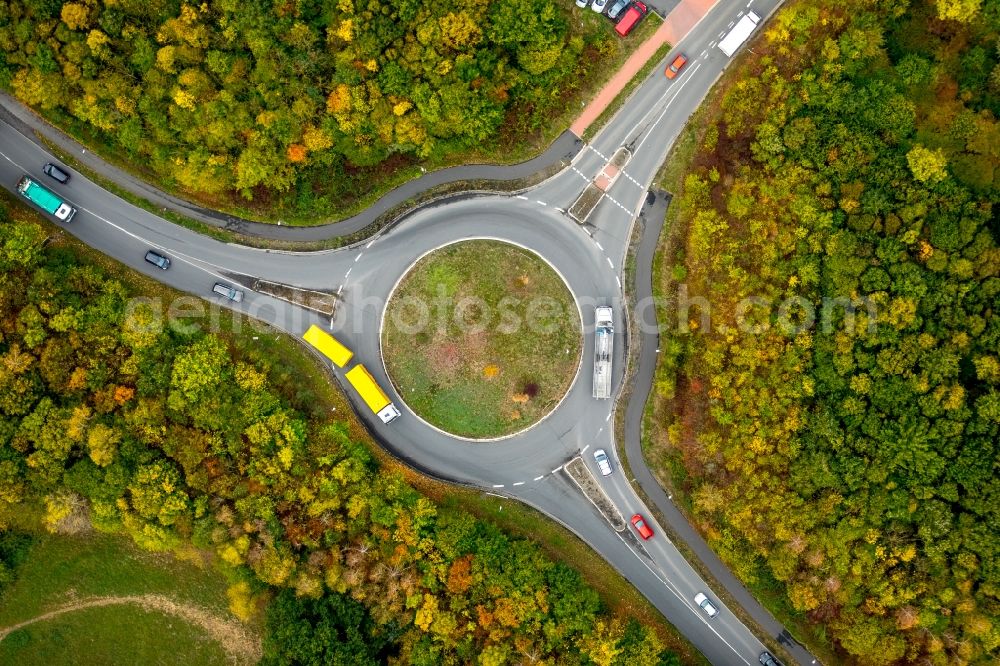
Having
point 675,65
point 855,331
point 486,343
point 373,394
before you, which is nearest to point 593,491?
point 486,343

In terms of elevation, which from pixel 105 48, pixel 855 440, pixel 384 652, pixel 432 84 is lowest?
pixel 855 440

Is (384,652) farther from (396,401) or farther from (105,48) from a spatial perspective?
(105,48)

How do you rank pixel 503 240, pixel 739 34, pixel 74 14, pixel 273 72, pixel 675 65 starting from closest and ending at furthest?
pixel 74 14 < pixel 273 72 < pixel 739 34 < pixel 675 65 < pixel 503 240

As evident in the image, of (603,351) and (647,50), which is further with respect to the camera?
(647,50)

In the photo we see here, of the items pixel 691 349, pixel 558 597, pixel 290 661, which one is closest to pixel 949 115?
pixel 691 349

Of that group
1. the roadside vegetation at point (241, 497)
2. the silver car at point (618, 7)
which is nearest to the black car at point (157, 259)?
the roadside vegetation at point (241, 497)

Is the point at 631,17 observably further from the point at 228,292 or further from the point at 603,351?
the point at 228,292

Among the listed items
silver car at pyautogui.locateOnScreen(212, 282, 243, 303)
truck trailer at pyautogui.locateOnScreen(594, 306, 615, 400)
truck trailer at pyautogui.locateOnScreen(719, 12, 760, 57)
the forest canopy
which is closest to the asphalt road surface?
silver car at pyautogui.locateOnScreen(212, 282, 243, 303)
